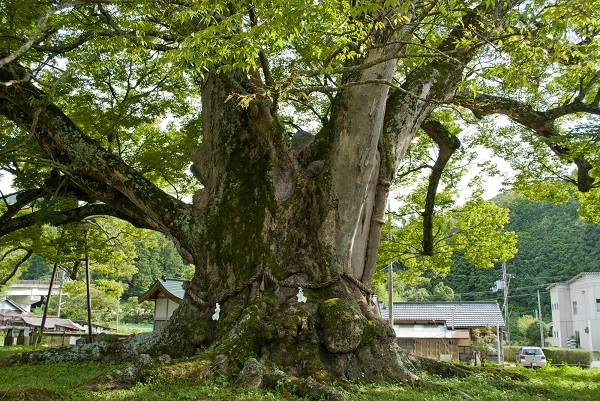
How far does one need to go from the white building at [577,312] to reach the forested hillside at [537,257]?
3.14 metres

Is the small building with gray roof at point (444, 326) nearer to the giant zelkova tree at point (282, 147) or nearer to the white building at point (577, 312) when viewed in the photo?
the white building at point (577, 312)

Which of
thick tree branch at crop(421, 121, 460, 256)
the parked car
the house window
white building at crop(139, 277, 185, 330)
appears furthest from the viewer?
the house window

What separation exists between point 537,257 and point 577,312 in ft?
22.6

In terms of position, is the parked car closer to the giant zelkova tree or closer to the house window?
the house window

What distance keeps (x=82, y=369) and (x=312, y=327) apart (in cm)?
364

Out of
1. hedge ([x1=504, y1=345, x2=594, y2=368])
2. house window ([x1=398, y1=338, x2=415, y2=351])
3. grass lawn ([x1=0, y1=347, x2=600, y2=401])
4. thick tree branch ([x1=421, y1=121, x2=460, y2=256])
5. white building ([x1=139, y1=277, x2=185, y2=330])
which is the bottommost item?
hedge ([x1=504, y1=345, x2=594, y2=368])

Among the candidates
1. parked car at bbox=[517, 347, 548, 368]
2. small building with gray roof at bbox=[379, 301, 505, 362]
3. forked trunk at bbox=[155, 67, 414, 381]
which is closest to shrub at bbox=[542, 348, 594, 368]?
parked car at bbox=[517, 347, 548, 368]

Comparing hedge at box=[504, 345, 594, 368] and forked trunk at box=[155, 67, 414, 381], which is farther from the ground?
forked trunk at box=[155, 67, 414, 381]

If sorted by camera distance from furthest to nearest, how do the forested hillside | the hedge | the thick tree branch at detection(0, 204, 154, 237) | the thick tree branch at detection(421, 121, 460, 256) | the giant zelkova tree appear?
the forested hillside < the hedge < the thick tree branch at detection(421, 121, 460, 256) < the thick tree branch at detection(0, 204, 154, 237) < the giant zelkova tree

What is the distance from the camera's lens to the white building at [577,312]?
36.7 m

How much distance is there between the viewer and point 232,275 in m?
7.46

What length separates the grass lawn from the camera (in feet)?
14.6

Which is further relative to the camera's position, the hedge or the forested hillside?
the forested hillside

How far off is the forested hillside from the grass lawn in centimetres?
3967
